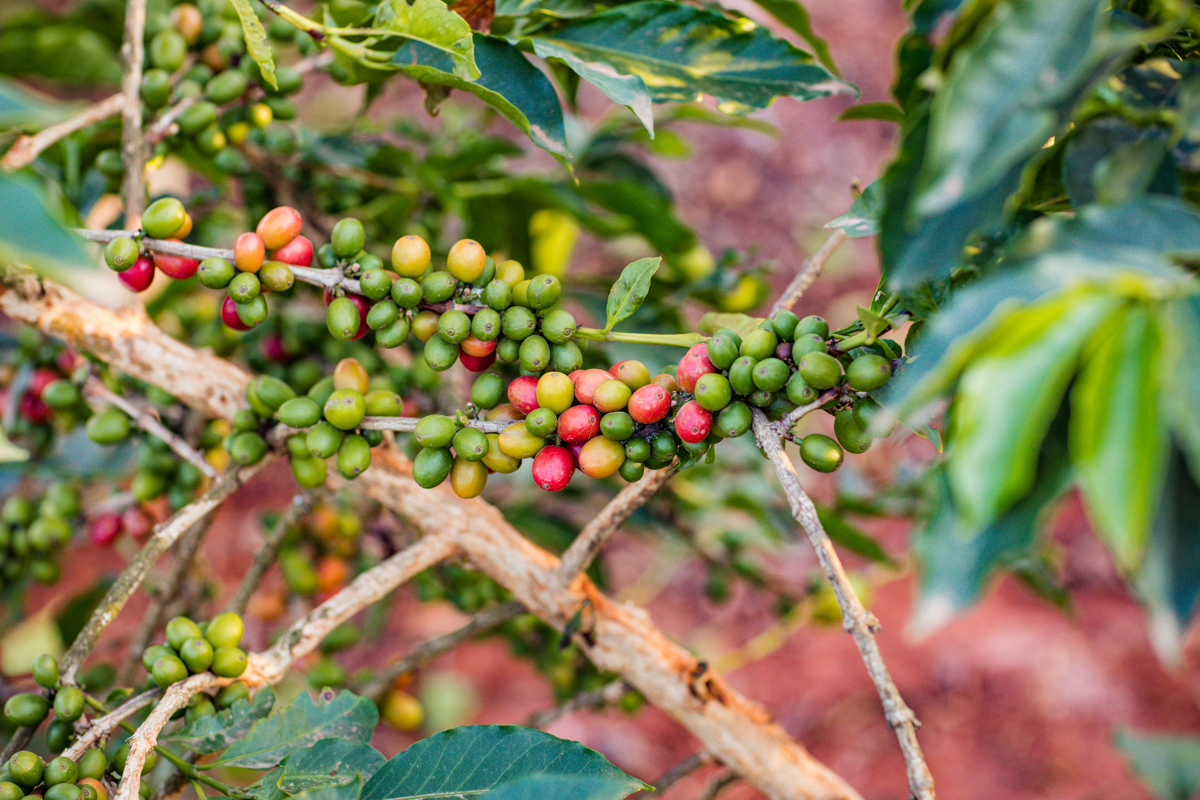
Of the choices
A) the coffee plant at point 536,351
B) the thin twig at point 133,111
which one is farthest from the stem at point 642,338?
the thin twig at point 133,111

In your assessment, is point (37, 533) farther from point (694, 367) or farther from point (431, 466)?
point (694, 367)

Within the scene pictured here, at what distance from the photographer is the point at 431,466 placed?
0.98m

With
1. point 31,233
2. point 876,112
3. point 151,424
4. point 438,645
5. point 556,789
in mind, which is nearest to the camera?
point 31,233

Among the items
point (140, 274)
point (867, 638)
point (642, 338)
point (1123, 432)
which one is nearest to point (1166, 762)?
point (867, 638)

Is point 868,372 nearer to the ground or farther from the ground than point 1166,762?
farther from the ground

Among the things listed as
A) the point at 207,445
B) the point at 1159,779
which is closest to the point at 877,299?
the point at 1159,779

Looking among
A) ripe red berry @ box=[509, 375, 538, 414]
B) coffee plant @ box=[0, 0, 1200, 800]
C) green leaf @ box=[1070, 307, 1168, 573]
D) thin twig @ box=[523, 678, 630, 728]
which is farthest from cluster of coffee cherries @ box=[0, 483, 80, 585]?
green leaf @ box=[1070, 307, 1168, 573]

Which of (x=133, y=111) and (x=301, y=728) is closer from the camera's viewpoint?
(x=301, y=728)

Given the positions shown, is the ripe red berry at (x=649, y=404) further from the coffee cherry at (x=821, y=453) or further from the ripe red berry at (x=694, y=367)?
the coffee cherry at (x=821, y=453)

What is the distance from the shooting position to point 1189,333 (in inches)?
20.4

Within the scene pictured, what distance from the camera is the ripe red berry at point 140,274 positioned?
3.41ft

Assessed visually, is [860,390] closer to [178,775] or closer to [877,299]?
[877,299]

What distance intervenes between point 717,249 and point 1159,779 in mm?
3468

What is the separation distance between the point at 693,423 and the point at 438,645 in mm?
757
